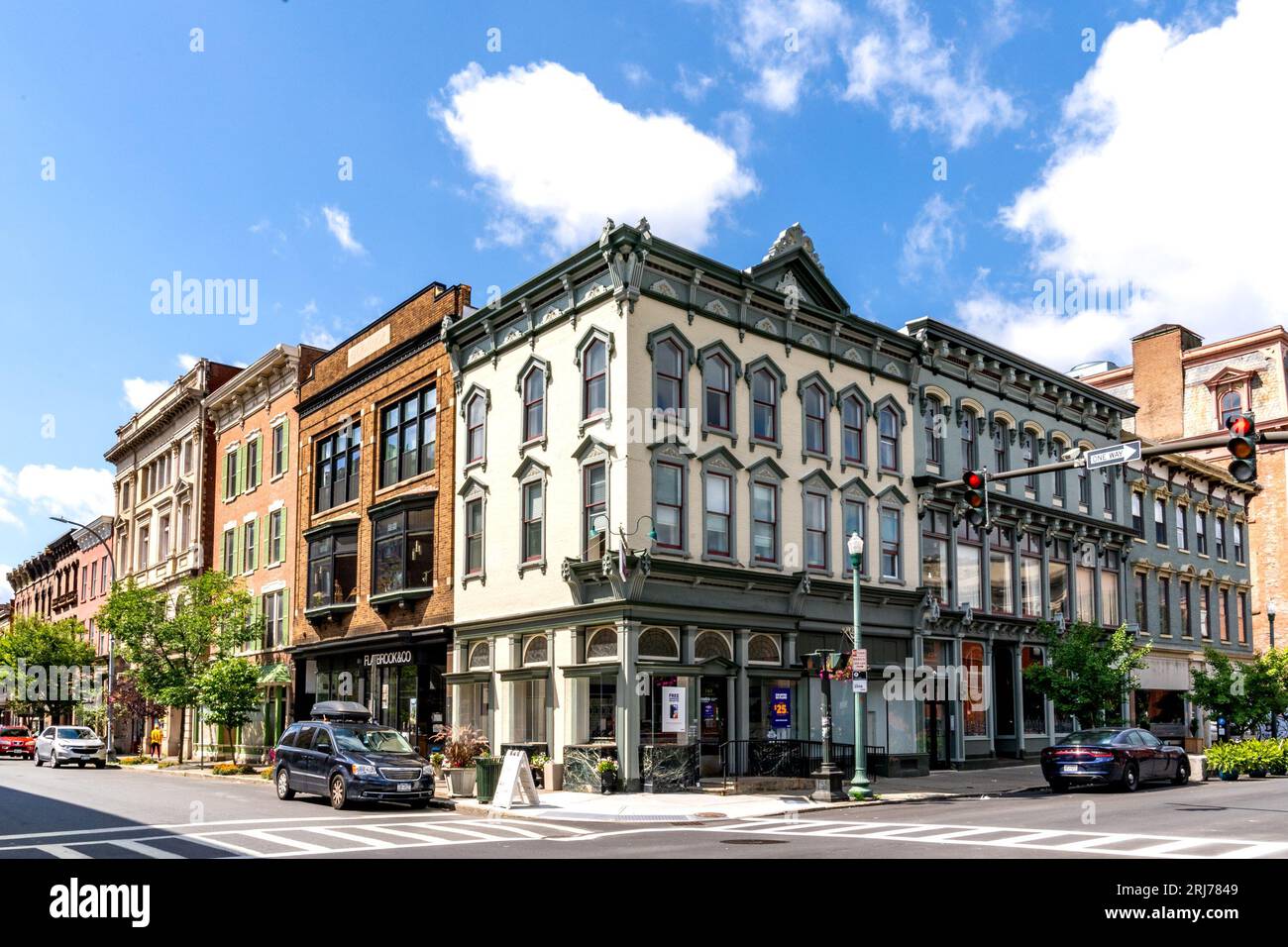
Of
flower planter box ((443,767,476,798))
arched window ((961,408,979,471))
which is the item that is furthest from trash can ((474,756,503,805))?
arched window ((961,408,979,471))

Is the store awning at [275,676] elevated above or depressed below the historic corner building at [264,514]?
below

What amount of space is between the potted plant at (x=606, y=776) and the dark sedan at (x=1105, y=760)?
33.5 ft

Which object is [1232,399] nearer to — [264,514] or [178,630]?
[264,514]

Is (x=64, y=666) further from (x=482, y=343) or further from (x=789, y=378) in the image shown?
(x=789, y=378)

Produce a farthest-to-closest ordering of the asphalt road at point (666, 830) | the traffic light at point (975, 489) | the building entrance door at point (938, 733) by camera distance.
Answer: the building entrance door at point (938, 733), the traffic light at point (975, 489), the asphalt road at point (666, 830)

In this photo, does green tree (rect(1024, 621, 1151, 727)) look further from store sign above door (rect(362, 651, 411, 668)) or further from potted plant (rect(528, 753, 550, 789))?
store sign above door (rect(362, 651, 411, 668))

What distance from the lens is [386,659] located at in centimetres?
3659

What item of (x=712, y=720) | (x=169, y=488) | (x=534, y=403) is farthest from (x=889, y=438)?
(x=169, y=488)

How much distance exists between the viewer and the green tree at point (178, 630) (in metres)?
41.8

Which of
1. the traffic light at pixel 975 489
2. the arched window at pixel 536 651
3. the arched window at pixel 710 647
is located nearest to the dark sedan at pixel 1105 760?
the arched window at pixel 710 647

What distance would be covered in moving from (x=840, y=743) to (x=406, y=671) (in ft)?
44.2

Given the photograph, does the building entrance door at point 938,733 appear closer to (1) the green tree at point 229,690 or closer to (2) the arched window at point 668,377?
(2) the arched window at point 668,377

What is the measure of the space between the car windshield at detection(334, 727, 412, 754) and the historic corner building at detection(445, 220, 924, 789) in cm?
420

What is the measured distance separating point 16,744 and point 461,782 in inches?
1474
